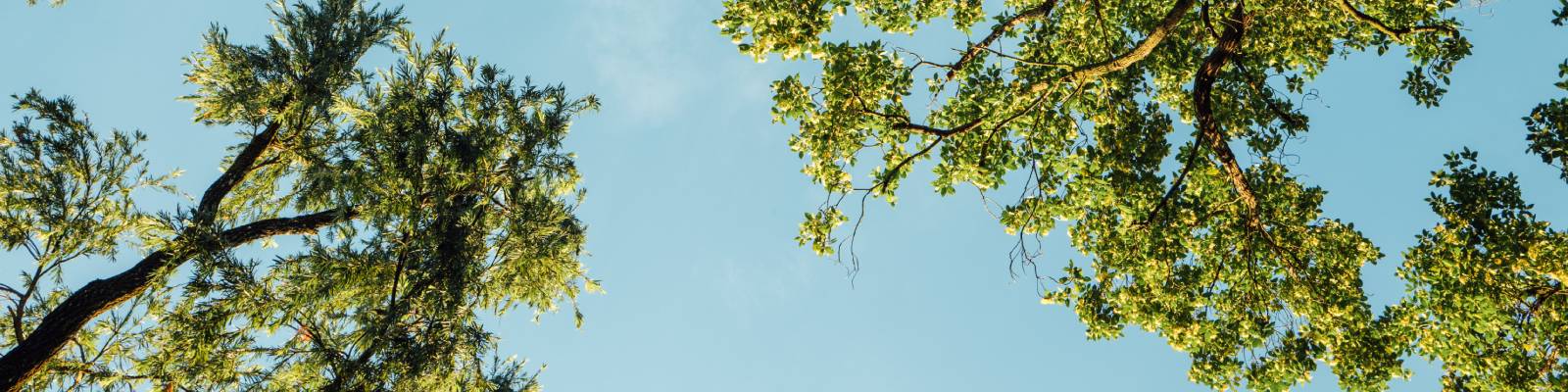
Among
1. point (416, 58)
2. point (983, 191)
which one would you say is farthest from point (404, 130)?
point (983, 191)

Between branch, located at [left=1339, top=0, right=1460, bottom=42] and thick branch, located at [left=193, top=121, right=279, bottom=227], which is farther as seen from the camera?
thick branch, located at [left=193, top=121, right=279, bottom=227]

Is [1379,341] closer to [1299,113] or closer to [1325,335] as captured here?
[1325,335]

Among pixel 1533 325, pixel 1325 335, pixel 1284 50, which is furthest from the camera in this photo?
pixel 1284 50

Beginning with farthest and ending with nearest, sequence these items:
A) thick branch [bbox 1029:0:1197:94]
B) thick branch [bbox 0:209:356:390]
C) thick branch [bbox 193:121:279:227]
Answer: thick branch [bbox 193:121:279:227] < thick branch [bbox 0:209:356:390] < thick branch [bbox 1029:0:1197:94]

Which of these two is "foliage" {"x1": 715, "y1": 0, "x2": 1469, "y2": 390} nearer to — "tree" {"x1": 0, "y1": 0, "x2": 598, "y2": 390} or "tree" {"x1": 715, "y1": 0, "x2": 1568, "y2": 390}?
"tree" {"x1": 715, "y1": 0, "x2": 1568, "y2": 390}

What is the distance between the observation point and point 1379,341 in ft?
29.3

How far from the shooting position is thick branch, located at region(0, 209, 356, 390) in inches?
313

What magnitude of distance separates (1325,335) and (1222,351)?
1242mm

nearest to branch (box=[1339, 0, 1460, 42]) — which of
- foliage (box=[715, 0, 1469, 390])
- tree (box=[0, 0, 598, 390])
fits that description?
foliage (box=[715, 0, 1469, 390])

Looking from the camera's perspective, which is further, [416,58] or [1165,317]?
[416,58]

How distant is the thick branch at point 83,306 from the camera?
26.1 ft

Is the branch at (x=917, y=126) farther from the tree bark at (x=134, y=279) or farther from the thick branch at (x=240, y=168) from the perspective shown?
the thick branch at (x=240, y=168)

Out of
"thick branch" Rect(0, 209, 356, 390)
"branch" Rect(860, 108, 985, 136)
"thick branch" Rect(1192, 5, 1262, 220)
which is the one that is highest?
"thick branch" Rect(1192, 5, 1262, 220)

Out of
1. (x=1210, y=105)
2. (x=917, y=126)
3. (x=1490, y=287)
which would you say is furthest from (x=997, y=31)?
(x=1490, y=287)
